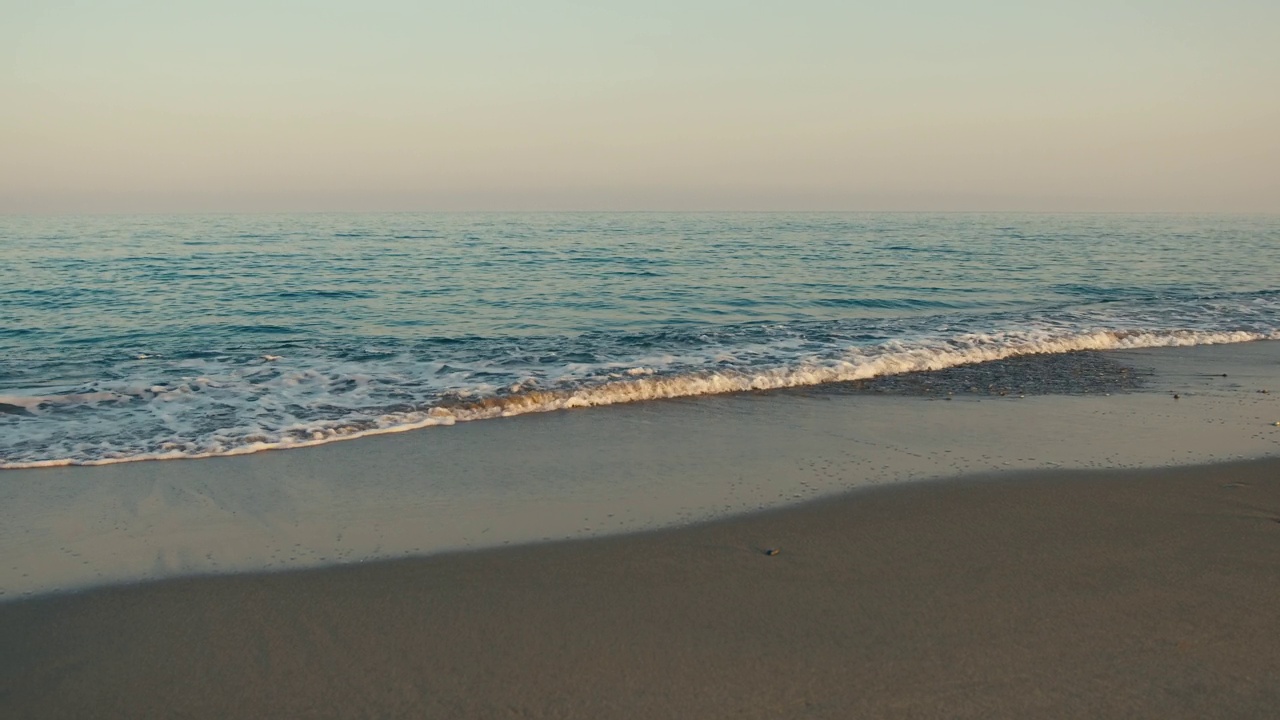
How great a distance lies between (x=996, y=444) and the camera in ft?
23.9

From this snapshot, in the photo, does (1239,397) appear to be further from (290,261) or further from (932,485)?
(290,261)

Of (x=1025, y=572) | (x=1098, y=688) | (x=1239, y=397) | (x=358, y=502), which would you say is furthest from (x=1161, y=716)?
(x=1239, y=397)

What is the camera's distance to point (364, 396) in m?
9.30

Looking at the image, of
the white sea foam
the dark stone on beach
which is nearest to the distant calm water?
the white sea foam

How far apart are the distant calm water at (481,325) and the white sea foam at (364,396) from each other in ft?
0.12

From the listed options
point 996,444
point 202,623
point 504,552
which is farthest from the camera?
point 996,444

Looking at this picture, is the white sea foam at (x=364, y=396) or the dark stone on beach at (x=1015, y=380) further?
the dark stone on beach at (x=1015, y=380)

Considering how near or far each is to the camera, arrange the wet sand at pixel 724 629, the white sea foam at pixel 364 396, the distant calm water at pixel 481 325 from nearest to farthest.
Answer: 1. the wet sand at pixel 724 629
2. the white sea foam at pixel 364 396
3. the distant calm water at pixel 481 325

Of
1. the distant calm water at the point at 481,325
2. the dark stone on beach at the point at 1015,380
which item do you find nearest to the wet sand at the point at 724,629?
the distant calm water at the point at 481,325

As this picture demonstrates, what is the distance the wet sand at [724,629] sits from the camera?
349 centimetres

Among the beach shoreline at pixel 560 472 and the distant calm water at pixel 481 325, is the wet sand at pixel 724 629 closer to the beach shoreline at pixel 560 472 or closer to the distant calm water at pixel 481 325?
the beach shoreline at pixel 560 472

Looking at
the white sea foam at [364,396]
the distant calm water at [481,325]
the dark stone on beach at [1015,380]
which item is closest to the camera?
the white sea foam at [364,396]

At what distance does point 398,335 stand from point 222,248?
1998 centimetres

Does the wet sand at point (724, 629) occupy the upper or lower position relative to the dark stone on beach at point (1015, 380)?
lower
